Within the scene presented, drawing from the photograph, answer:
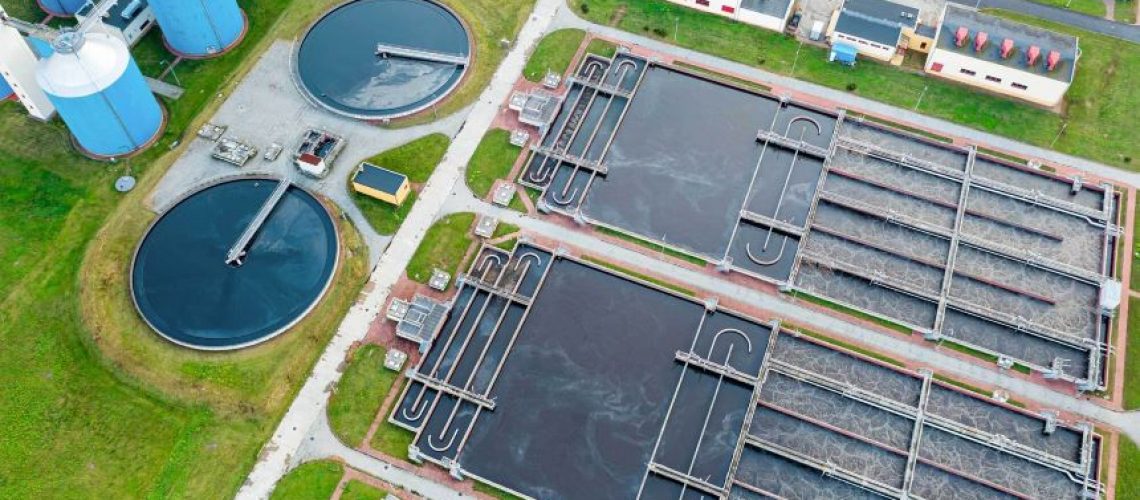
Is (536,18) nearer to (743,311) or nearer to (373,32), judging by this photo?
(373,32)

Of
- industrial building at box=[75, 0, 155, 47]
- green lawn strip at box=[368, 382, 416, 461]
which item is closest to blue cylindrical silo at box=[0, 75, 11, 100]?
industrial building at box=[75, 0, 155, 47]

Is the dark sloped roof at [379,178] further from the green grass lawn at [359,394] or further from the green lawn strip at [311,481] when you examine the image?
the green lawn strip at [311,481]

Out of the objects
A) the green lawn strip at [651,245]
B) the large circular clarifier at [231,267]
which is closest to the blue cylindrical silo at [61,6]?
the large circular clarifier at [231,267]

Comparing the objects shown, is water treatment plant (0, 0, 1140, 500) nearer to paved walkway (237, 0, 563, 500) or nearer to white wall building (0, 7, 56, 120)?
paved walkway (237, 0, 563, 500)

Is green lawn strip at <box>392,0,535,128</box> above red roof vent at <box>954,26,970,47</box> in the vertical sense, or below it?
below

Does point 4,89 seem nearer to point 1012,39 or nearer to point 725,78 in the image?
point 725,78

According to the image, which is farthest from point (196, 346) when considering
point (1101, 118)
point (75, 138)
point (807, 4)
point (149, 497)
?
point (1101, 118)

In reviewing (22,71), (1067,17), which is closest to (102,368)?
(22,71)
